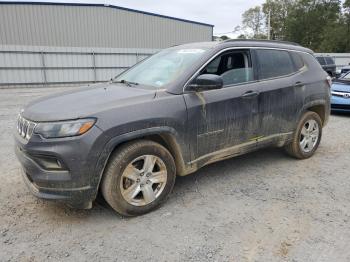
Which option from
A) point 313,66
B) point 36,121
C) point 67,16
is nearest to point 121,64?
point 67,16

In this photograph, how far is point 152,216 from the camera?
10.5 feet

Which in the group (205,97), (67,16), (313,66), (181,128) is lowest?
(181,128)

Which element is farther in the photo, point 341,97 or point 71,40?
point 71,40

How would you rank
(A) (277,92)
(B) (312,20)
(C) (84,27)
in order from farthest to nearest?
(B) (312,20) → (C) (84,27) → (A) (277,92)

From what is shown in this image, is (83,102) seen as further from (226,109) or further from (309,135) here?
(309,135)

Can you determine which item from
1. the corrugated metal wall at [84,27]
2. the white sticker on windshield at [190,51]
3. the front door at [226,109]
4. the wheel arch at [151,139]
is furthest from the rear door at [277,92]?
the corrugated metal wall at [84,27]

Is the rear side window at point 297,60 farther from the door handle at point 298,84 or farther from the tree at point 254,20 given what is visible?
the tree at point 254,20

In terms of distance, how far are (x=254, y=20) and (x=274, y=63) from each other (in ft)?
217

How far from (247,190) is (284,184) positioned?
21.4 inches

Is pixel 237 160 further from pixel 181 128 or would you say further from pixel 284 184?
pixel 181 128

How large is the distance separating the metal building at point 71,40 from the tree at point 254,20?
43.5m

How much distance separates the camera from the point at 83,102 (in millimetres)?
3035

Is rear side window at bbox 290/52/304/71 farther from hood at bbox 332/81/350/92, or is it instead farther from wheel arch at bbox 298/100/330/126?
hood at bbox 332/81/350/92

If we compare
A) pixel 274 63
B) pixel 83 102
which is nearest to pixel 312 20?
pixel 274 63
